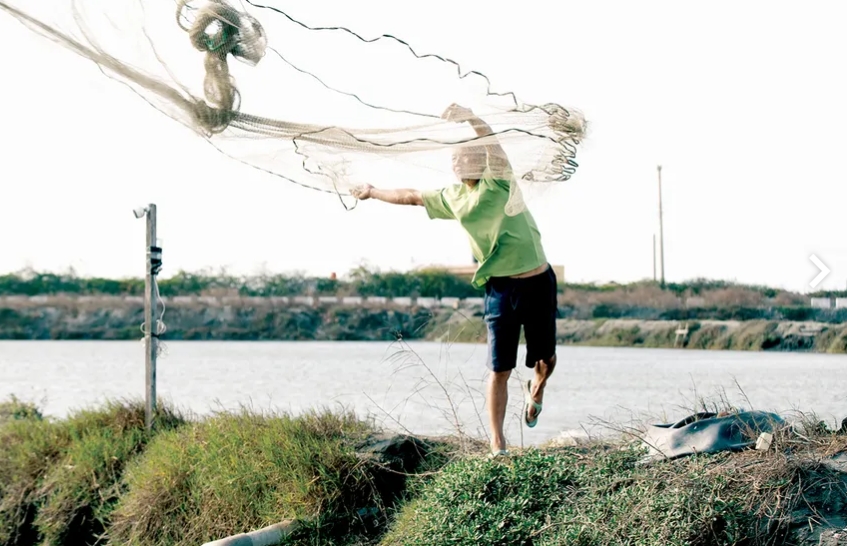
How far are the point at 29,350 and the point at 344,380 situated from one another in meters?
16.8

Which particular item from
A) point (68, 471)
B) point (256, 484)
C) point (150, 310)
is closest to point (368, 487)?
point (256, 484)

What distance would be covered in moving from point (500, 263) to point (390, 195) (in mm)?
789

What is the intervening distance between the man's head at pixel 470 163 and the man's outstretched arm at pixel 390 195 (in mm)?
289

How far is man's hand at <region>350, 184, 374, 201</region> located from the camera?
5.77 meters

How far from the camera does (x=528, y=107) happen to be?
5.38m

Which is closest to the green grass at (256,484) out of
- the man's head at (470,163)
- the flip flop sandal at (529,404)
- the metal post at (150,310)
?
the flip flop sandal at (529,404)

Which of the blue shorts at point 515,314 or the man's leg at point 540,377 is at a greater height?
the blue shorts at point 515,314

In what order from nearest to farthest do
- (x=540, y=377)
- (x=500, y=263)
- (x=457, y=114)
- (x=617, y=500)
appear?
1. (x=617, y=500)
2. (x=457, y=114)
3. (x=500, y=263)
4. (x=540, y=377)

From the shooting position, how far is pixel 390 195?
5750 mm

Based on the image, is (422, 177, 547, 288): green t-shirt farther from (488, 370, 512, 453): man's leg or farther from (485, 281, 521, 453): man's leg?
(488, 370, 512, 453): man's leg

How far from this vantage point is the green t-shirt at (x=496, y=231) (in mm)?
5496

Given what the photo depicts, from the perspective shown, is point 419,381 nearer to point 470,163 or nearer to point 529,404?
point 529,404

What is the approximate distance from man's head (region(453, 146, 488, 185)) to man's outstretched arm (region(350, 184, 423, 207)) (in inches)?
11.4

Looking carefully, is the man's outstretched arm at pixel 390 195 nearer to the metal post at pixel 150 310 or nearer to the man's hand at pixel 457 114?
the man's hand at pixel 457 114
